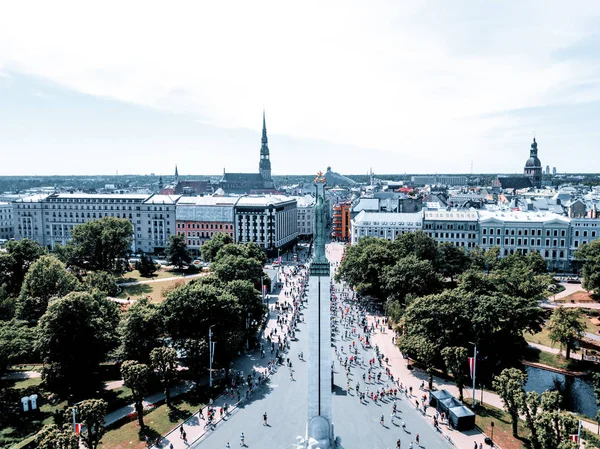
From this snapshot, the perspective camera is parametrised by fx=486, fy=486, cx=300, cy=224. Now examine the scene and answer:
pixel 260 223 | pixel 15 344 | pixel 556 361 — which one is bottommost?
pixel 556 361

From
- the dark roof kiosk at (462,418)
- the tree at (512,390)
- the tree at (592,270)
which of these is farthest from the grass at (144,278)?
the tree at (592,270)

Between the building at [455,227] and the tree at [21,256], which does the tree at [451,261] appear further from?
the tree at [21,256]

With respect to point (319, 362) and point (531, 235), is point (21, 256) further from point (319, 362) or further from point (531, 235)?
point (531, 235)

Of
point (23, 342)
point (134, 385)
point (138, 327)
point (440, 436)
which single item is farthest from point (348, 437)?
point (23, 342)

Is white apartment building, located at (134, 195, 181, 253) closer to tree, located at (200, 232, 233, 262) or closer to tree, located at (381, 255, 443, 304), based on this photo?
tree, located at (200, 232, 233, 262)

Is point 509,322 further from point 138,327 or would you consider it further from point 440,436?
point 138,327

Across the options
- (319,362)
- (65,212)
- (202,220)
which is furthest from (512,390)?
(65,212)
